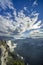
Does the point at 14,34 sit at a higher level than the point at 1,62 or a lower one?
higher

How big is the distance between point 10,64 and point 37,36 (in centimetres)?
4617

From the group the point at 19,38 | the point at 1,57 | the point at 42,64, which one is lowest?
the point at 42,64

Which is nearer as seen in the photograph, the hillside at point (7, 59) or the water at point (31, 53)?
the hillside at point (7, 59)

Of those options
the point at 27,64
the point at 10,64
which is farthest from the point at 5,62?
the point at 27,64

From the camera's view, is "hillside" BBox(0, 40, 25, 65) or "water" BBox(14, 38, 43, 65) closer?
"hillside" BBox(0, 40, 25, 65)

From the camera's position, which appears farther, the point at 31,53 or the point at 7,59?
the point at 31,53

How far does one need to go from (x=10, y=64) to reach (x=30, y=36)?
43680 millimetres

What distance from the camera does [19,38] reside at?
5856 centimetres

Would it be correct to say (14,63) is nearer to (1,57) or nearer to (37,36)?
(1,57)

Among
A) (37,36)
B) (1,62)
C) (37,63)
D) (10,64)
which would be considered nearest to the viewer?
(1,62)

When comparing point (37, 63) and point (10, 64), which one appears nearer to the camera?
point (10, 64)

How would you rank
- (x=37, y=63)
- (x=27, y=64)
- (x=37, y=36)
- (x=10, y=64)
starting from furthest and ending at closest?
(x=37, y=36)
(x=37, y=63)
(x=27, y=64)
(x=10, y=64)

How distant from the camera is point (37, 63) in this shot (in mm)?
24344

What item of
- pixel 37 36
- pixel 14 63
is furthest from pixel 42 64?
pixel 37 36
